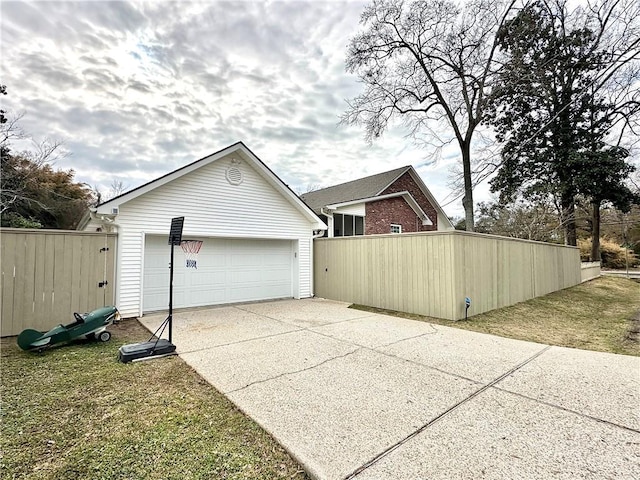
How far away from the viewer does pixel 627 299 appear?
13258 mm

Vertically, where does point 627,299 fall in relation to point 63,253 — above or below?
below

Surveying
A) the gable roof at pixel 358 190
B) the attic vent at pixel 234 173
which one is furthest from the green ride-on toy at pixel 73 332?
the gable roof at pixel 358 190

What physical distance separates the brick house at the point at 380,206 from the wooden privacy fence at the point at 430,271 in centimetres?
350

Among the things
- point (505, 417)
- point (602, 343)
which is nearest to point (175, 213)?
point (505, 417)

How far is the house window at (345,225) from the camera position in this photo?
14.9m

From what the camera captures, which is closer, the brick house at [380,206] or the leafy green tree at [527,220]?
the brick house at [380,206]

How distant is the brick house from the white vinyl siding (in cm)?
315

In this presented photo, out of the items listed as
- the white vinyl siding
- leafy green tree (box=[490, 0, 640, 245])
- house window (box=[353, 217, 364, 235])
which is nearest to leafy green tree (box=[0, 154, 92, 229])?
the white vinyl siding

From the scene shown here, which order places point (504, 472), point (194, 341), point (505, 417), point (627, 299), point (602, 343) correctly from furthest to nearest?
point (627, 299), point (602, 343), point (194, 341), point (505, 417), point (504, 472)

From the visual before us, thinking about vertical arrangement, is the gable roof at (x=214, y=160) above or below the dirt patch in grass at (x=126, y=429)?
above

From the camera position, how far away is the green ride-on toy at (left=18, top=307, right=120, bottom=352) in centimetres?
507

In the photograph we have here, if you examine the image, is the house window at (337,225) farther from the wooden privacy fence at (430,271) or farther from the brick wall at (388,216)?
the wooden privacy fence at (430,271)

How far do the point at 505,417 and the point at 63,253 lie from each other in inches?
324

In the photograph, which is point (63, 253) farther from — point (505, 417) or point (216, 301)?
point (505, 417)
